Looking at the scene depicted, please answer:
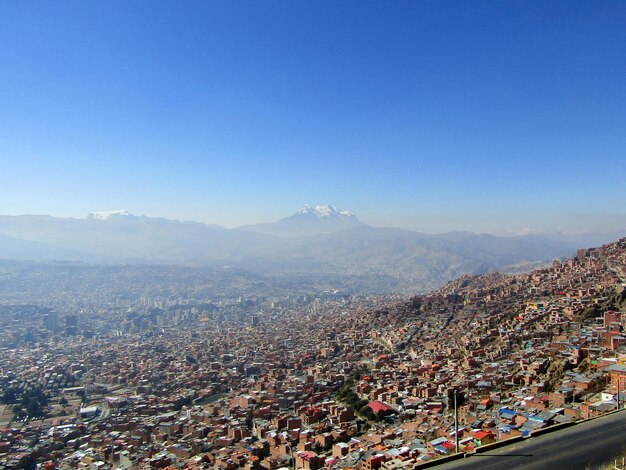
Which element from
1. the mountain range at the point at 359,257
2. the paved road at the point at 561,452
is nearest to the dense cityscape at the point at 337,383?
the paved road at the point at 561,452

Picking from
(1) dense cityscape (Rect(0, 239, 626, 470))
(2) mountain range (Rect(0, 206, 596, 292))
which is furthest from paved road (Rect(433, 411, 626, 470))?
(2) mountain range (Rect(0, 206, 596, 292))

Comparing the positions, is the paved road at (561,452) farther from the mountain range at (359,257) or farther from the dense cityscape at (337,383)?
the mountain range at (359,257)

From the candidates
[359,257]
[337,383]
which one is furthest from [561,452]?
[359,257]

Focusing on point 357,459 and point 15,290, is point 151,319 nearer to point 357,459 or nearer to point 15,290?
point 15,290

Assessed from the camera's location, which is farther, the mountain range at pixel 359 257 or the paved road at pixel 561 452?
the mountain range at pixel 359 257

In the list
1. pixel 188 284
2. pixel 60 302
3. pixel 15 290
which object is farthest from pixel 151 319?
pixel 15 290

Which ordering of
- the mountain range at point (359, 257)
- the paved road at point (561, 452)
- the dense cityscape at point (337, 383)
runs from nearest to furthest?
the paved road at point (561, 452), the dense cityscape at point (337, 383), the mountain range at point (359, 257)
